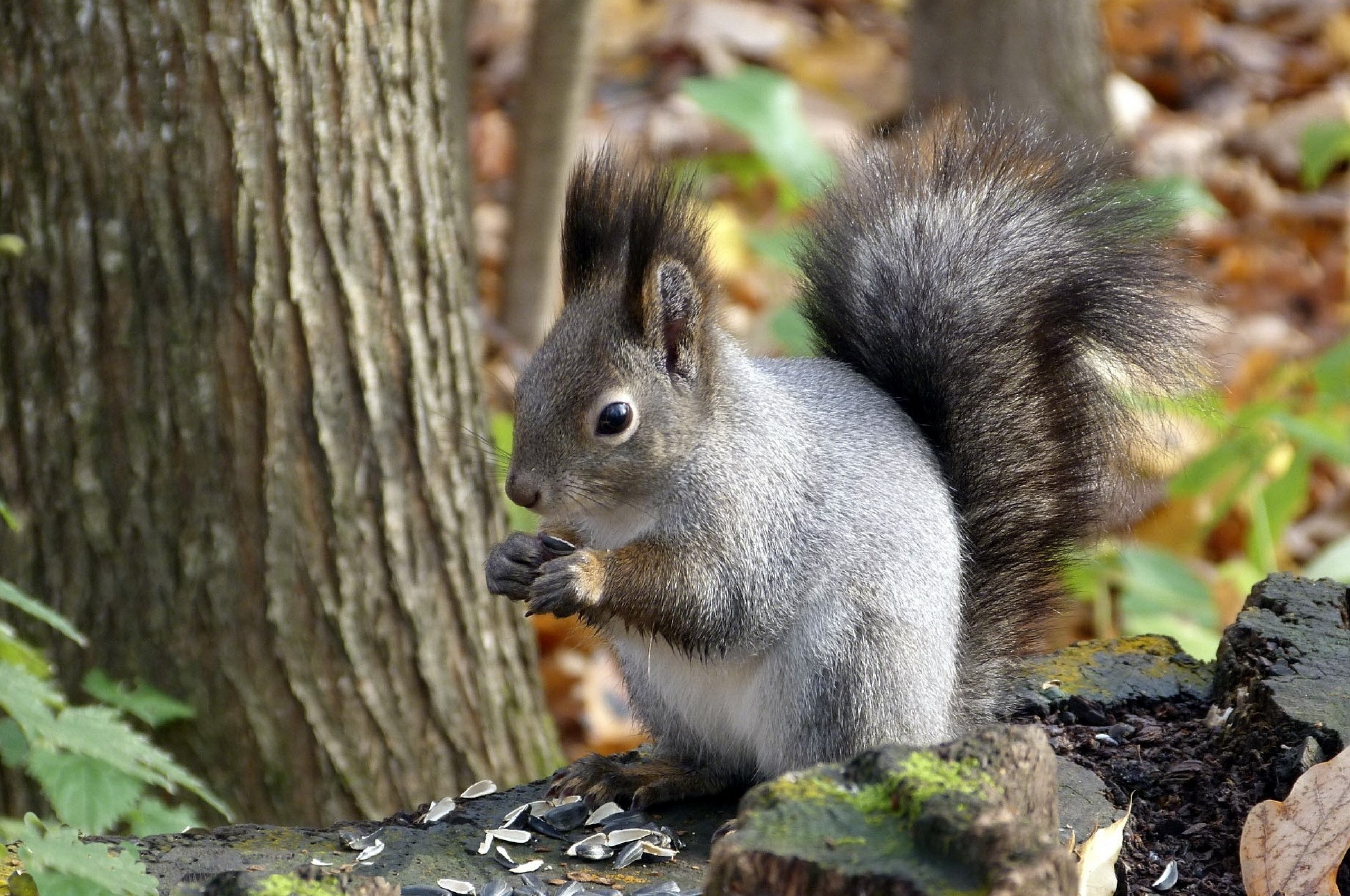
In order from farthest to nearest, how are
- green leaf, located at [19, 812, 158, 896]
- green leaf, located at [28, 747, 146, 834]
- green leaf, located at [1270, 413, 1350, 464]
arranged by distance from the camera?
green leaf, located at [1270, 413, 1350, 464], green leaf, located at [28, 747, 146, 834], green leaf, located at [19, 812, 158, 896]

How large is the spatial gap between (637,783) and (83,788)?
0.56 meters

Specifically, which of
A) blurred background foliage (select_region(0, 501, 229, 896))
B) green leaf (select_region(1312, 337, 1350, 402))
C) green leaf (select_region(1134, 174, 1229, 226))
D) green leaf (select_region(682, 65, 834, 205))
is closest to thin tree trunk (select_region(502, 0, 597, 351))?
green leaf (select_region(682, 65, 834, 205))

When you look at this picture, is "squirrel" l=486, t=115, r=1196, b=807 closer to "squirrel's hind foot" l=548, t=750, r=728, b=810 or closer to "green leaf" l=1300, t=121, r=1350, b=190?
"squirrel's hind foot" l=548, t=750, r=728, b=810

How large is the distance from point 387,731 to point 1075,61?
6.83 ft

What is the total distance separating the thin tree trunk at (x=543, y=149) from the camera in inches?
125

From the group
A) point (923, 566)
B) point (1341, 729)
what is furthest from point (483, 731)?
point (1341, 729)

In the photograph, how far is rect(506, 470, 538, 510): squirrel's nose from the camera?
1485 mm

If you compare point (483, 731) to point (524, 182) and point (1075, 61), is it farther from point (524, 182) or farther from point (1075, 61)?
point (1075, 61)

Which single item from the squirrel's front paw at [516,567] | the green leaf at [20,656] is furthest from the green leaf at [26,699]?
the squirrel's front paw at [516,567]

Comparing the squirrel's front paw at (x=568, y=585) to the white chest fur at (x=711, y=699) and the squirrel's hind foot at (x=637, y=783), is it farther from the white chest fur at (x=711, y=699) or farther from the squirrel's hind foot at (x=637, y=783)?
the squirrel's hind foot at (x=637, y=783)

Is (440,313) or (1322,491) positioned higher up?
(440,313)

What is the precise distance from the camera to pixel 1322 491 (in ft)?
11.3

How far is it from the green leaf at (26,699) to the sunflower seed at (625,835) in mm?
539

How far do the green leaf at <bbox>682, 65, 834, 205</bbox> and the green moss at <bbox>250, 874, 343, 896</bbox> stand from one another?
95.3 inches
